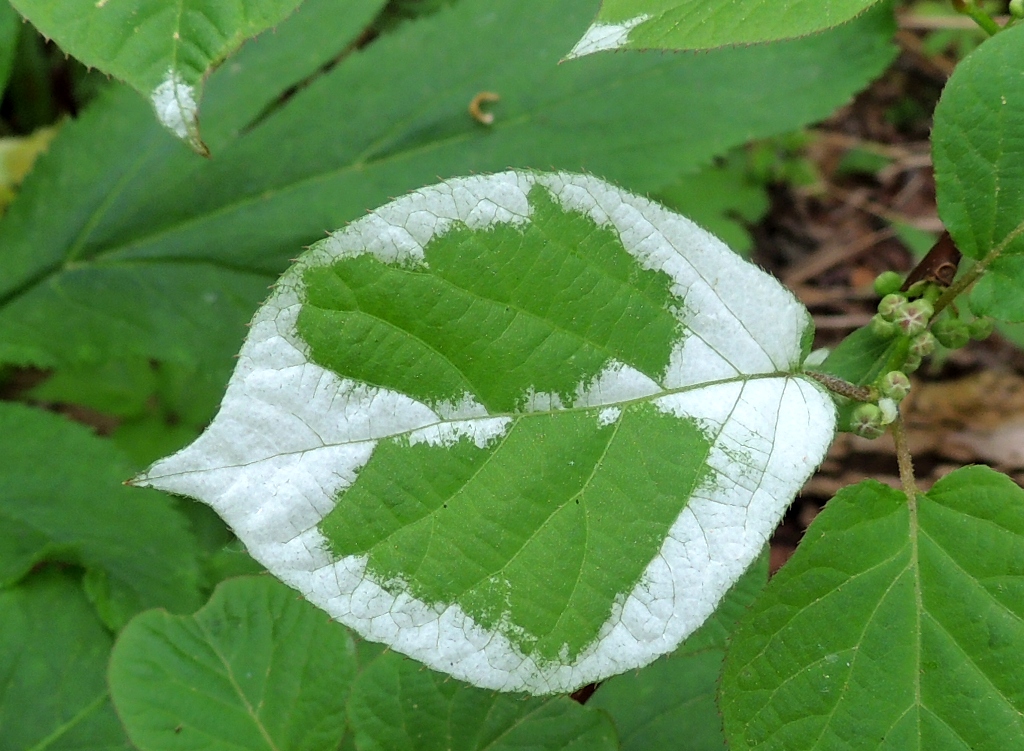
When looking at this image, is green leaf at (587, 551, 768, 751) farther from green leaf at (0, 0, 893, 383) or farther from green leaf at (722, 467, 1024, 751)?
green leaf at (0, 0, 893, 383)

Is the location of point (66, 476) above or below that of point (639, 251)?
below

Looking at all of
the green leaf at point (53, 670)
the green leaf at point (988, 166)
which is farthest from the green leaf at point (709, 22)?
the green leaf at point (53, 670)

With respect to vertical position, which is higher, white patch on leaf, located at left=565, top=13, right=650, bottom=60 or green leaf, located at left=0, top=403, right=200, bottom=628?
white patch on leaf, located at left=565, top=13, right=650, bottom=60

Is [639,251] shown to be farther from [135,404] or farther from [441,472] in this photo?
[135,404]

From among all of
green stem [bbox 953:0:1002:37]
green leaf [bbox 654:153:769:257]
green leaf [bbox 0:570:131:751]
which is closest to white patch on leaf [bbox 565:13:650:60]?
green stem [bbox 953:0:1002:37]

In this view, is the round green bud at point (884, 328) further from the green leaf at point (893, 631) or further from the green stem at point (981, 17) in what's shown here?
the green stem at point (981, 17)

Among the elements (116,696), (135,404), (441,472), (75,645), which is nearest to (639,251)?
(441,472)
